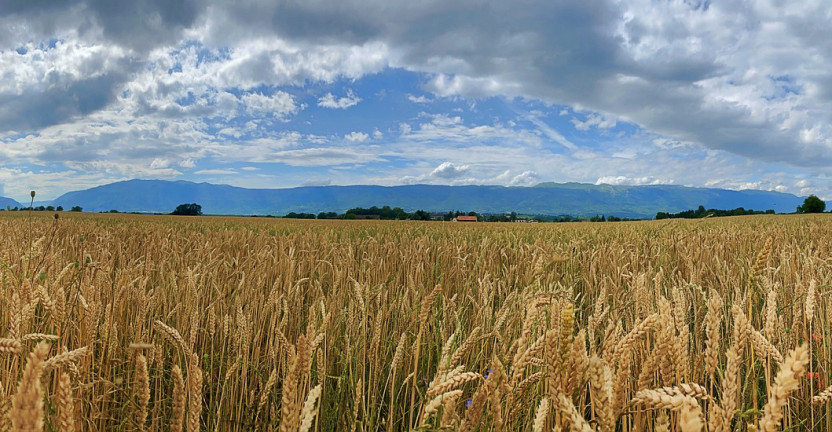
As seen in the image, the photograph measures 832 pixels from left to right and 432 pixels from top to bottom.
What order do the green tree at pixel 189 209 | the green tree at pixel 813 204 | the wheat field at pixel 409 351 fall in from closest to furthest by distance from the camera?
the wheat field at pixel 409 351 < the green tree at pixel 189 209 < the green tree at pixel 813 204

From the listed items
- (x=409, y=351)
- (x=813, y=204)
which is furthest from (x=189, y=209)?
(x=813, y=204)

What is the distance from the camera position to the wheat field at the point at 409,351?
36.1 inches

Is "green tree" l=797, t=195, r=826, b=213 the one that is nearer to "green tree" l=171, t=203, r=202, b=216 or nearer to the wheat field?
the wheat field

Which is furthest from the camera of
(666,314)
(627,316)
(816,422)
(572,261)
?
(572,261)

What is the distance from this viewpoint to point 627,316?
288 centimetres

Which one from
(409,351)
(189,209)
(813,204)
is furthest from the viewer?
(813,204)

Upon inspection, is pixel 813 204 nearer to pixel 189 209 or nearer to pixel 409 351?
pixel 189 209

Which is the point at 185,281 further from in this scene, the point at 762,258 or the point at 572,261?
the point at 572,261

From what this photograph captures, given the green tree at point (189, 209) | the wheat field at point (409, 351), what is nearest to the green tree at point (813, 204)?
the wheat field at point (409, 351)

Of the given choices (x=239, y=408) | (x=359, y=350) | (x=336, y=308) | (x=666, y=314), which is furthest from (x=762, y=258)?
(x=336, y=308)

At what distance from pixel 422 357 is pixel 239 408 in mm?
937

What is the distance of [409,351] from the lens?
2.50 metres

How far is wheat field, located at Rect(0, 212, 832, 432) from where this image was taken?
36.1 inches

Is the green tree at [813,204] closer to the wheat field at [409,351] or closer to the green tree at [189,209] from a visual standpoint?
the wheat field at [409,351]
